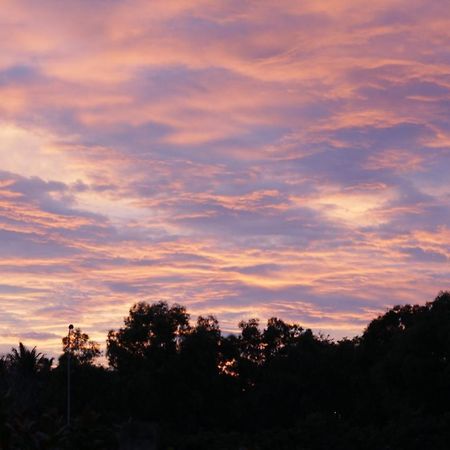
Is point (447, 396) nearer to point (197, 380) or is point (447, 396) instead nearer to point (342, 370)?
point (342, 370)

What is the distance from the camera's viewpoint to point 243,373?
7600cm

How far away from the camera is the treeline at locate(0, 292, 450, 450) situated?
5872cm

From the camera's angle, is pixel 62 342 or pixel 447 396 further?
pixel 62 342

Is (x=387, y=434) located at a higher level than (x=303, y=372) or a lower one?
lower

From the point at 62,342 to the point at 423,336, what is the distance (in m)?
34.4

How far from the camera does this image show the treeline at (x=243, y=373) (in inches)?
2312

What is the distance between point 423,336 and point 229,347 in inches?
885

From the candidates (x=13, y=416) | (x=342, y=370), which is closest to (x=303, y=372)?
(x=342, y=370)

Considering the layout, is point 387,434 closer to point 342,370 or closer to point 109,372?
point 342,370

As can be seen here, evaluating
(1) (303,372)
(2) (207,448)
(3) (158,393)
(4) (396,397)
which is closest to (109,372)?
(3) (158,393)

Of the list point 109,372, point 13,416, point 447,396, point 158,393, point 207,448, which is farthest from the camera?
point 109,372

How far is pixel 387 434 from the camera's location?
89.9 ft

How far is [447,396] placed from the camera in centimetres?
5762

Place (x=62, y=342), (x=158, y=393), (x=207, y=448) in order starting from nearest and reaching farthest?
(x=207, y=448), (x=158, y=393), (x=62, y=342)
